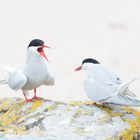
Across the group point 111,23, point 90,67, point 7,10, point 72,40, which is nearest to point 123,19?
point 111,23

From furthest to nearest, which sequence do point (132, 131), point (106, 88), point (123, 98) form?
1. point (106, 88)
2. point (123, 98)
3. point (132, 131)

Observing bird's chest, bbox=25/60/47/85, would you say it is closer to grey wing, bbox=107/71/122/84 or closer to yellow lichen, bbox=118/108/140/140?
grey wing, bbox=107/71/122/84

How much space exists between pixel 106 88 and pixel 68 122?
69 centimetres

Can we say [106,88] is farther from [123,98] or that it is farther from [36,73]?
[36,73]

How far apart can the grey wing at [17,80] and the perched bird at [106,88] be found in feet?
1.82

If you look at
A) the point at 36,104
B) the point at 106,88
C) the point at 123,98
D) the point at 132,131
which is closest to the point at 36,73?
the point at 36,104

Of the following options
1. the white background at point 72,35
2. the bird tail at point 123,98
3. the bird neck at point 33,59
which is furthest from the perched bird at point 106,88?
the white background at point 72,35

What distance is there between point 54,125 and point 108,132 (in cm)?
38

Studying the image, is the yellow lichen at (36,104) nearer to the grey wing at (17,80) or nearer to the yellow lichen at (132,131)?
the grey wing at (17,80)

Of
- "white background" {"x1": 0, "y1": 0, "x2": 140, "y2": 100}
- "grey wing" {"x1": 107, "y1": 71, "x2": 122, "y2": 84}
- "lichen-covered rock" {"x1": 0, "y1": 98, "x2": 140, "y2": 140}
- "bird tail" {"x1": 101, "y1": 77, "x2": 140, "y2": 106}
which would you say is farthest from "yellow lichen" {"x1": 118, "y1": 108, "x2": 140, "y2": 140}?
"white background" {"x1": 0, "y1": 0, "x2": 140, "y2": 100}

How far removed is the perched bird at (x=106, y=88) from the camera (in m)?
5.24

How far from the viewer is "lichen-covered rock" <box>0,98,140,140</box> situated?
4605mm

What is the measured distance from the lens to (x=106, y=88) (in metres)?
5.41

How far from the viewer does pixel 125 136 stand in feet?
15.4
